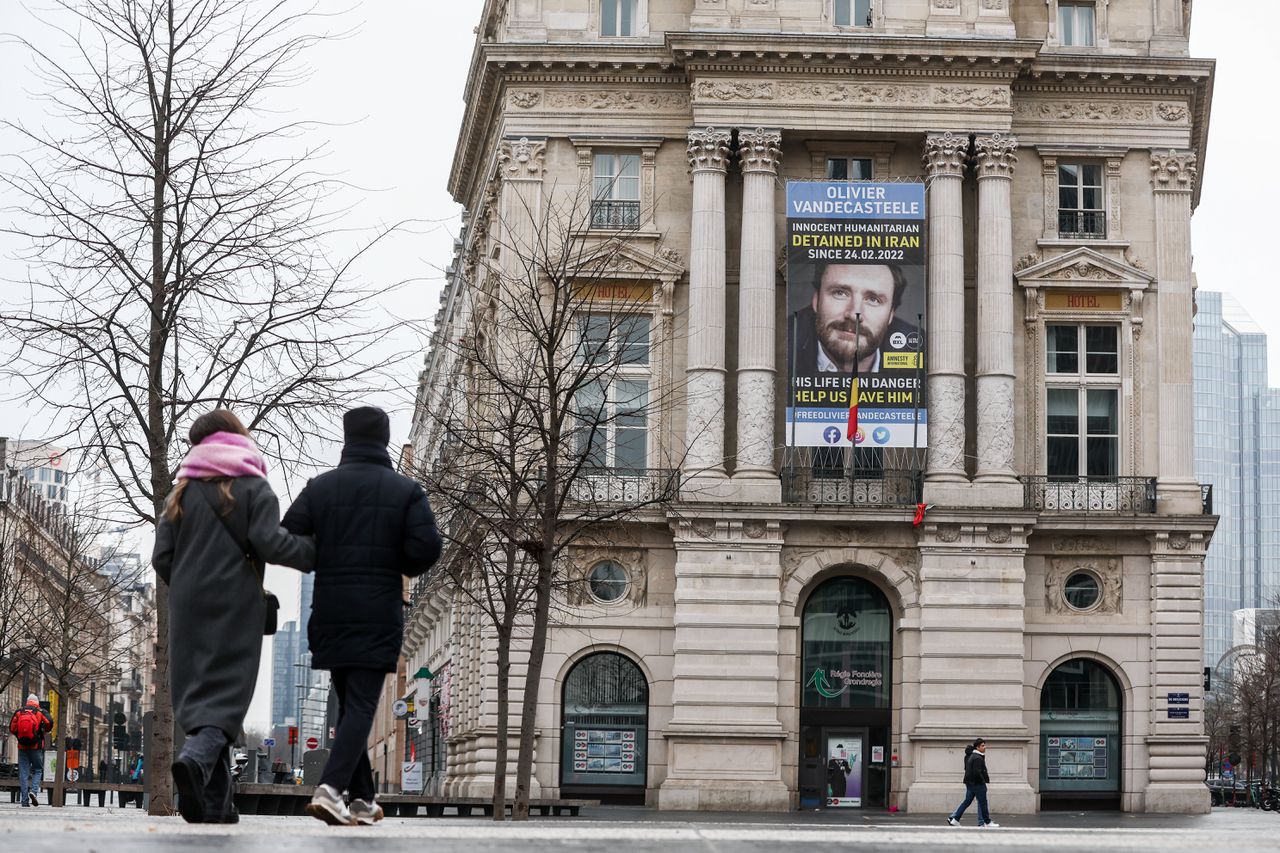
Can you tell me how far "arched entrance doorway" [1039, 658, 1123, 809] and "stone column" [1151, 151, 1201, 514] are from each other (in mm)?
4878

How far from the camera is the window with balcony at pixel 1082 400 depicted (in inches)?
2030

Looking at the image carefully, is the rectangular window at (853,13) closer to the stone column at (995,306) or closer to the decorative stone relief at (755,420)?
the stone column at (995,306)

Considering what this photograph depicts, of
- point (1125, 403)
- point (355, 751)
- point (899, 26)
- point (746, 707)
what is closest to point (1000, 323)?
point (1125, 403)

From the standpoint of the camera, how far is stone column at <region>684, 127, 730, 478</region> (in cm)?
4966

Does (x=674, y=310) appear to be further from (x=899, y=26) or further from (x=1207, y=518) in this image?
(x=1207, y=518)

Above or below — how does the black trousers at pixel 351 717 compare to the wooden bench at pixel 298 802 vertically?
above

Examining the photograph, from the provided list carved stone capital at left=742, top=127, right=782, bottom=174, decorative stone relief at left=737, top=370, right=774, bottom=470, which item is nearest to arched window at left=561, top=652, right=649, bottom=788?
decorative stone relief at left=737, top=370, right=774, bottom=470

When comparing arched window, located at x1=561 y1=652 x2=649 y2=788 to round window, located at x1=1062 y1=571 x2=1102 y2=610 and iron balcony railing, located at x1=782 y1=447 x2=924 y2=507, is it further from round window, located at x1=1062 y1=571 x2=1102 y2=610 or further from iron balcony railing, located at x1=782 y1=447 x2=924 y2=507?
round window, located at x1=1062 y1=571 x2=1102 y2=610

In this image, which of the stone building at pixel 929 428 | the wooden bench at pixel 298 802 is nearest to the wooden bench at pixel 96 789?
the wooden bench at pixel 298 802

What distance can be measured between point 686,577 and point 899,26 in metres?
13.9

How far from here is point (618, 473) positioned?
5044 centimetres

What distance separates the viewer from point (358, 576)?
511 inches

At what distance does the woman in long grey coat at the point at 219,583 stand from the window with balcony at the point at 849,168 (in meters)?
40.0

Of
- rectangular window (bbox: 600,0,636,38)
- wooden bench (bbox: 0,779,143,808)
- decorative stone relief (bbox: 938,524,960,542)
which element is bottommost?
wooden bench (bbox: 0,779,143,808)
